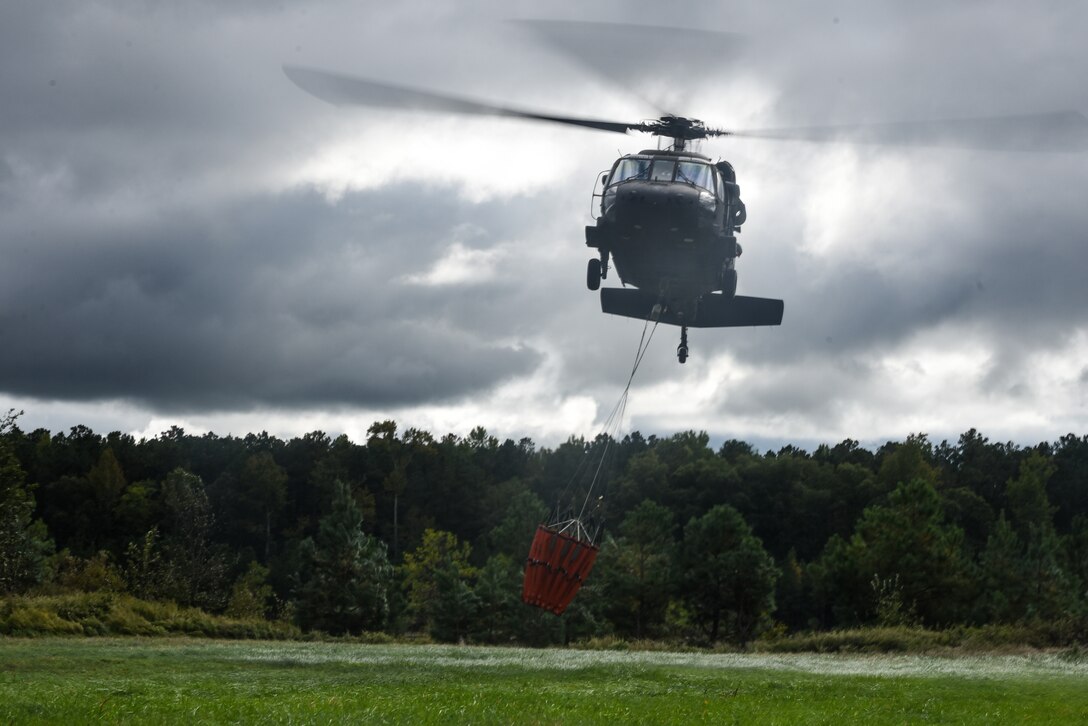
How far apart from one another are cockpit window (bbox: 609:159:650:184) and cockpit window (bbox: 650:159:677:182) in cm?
Answer: 17

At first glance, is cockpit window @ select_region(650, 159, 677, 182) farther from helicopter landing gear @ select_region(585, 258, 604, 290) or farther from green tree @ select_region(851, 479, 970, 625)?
green tree @ select_region(851, 479, 970, 625)

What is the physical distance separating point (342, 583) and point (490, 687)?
48.3m

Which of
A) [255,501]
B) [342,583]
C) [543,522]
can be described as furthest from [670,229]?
[255,501]

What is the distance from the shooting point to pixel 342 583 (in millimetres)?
70750

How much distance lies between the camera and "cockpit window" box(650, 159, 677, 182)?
93.4 feet

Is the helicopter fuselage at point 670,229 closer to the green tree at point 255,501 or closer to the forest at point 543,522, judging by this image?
the forest at point 543,522

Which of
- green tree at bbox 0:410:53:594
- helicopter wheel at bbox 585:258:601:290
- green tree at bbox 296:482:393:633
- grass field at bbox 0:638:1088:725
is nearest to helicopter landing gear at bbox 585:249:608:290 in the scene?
helicopter wheel at bbox 585:258:601:290

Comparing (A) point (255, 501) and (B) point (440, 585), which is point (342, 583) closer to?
(B) point (440, 585)

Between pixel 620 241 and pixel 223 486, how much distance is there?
380 feet

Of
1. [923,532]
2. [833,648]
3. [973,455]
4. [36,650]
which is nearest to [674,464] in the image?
[973,455]

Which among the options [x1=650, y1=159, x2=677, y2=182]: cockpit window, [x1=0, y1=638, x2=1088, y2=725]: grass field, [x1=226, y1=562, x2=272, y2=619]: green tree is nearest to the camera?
[x1=0, y1=638, x2=1088, y2=725]: grass field

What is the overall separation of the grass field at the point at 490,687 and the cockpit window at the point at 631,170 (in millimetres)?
11612

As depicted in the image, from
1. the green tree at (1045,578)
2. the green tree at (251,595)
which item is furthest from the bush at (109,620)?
the green tree at (1045,578)

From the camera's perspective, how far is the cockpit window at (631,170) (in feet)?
94.3
